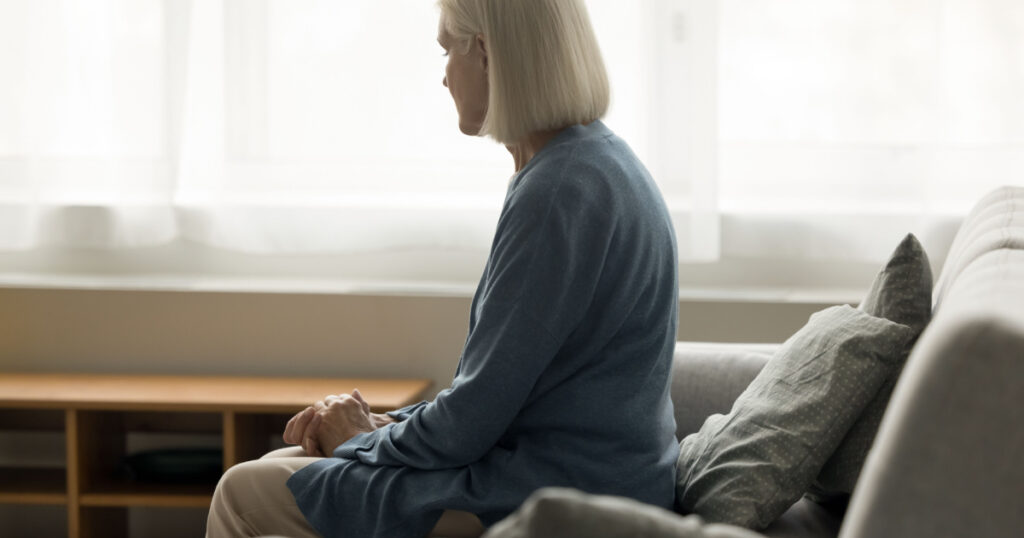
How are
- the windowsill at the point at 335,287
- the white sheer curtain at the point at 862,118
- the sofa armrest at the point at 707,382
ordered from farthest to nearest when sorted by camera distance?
the windowsill at the point at 335,287 < the white sheer curtain at the point at 862,118 < the sofa armrest at the point at 707,382

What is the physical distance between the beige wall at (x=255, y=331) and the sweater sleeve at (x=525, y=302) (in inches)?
51.3

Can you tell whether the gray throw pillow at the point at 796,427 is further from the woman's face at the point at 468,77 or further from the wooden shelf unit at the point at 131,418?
the wooden shelf unit at the point at 131,418

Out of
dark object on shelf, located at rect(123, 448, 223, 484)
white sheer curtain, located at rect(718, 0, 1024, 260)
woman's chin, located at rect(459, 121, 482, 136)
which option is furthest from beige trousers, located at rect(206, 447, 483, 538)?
white sheer curtain, located at rect(718, 0, 1024, 260)

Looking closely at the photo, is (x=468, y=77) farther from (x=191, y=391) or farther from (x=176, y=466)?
(x=176, y=466)

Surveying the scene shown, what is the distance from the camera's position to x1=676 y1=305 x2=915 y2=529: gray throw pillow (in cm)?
154

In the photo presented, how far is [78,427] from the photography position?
2604 mm

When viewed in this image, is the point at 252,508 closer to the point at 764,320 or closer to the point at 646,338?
the point at 646,338

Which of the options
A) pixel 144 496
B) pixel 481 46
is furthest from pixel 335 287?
A: pixel 481 46

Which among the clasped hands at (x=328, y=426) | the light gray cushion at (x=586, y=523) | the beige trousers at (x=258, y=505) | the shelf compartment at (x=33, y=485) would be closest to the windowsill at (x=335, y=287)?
the shelf compartment at (x=33, y=485)

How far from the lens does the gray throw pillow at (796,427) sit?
1543 millimetres

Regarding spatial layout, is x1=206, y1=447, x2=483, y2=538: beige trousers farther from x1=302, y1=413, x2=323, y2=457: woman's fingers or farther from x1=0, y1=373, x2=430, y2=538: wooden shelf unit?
x1=0, y1=373, x2=430, y2=538: wooden shelf unit

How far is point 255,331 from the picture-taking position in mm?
2896

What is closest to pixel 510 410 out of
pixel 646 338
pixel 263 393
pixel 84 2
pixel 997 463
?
pixel 646 338

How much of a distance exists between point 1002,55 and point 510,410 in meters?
1.74
